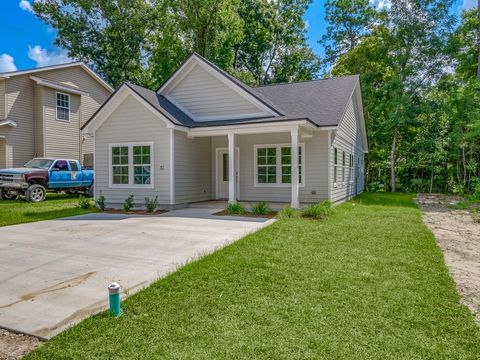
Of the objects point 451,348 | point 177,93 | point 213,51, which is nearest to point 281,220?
point 451,348

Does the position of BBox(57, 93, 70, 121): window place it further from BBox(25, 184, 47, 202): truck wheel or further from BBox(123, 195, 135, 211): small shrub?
BBox(123, 195, 135, 211): small shrub

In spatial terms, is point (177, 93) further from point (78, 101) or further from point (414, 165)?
point (414, 165)

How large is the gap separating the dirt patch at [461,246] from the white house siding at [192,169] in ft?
25.3

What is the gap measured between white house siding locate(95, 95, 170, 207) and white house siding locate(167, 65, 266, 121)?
7.21 ft

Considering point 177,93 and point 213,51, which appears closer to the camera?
point 177,93

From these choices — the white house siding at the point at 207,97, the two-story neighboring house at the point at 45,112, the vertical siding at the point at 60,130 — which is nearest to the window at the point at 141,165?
the white house siding at the point at 207,97

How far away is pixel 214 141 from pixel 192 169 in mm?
1995

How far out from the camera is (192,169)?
41.2 ft

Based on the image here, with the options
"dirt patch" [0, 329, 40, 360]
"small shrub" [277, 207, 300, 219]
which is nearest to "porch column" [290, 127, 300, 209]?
"small shrub" [277, 207, 300, 219]

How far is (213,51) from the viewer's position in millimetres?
24500

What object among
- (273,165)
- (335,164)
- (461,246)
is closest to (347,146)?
(335,164)

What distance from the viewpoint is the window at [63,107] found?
1916 cm

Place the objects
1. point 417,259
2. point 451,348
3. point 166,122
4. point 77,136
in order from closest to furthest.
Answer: point 451,348 < point 417,259 < point 166,122 < point 77,136

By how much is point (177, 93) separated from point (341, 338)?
12.3 metres
